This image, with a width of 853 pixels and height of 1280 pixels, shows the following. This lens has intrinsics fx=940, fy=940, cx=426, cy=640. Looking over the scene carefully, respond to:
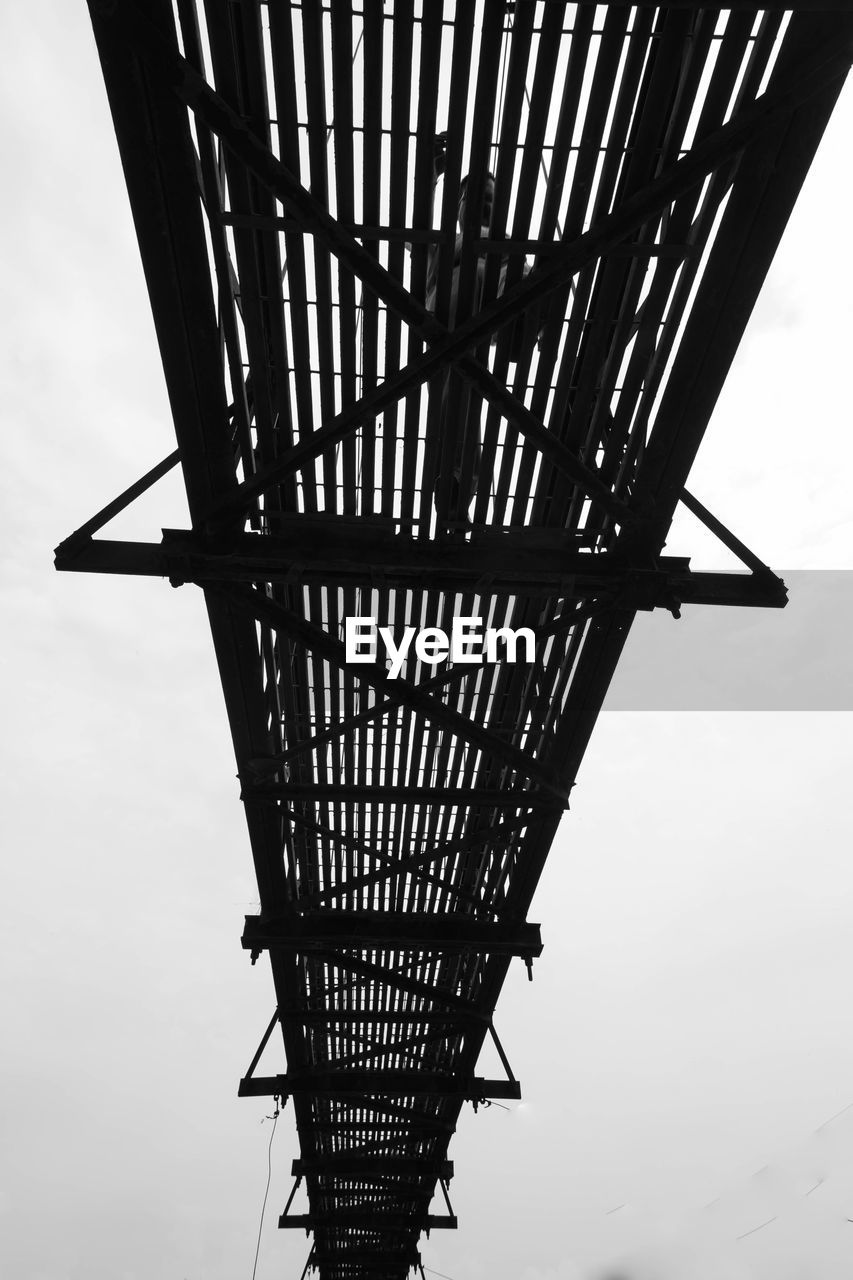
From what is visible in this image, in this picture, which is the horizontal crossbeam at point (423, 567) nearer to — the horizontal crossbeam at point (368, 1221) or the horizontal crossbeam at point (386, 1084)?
the horizontal crossbeam at point (386, 1084)

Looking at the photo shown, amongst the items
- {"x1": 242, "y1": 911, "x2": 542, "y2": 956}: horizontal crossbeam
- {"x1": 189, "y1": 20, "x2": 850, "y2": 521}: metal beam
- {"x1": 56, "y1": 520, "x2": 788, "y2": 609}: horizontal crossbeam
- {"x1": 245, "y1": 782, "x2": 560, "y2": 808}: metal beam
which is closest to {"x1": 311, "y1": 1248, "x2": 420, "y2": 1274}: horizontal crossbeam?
{"x1": 242, "y1": 911, "x2": 542, "y2": 956}: horizontal crossbeam

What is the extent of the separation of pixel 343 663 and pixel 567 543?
2.02 metres

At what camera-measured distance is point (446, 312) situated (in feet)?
19.9

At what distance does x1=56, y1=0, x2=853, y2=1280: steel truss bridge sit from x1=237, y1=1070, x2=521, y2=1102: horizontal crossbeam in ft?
21.8

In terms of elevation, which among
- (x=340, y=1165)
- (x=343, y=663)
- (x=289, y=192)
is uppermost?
(x=289, y=192)

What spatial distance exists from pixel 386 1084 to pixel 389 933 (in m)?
4.88

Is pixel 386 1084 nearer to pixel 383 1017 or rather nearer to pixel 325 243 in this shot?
pixel 383 1017

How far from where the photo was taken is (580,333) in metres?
6.38

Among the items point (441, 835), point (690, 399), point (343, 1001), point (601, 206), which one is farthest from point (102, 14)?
point (343, 1001)

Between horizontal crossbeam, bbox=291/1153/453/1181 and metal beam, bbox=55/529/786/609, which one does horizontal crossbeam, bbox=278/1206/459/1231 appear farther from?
metal beam, bbox=55/529/786/609

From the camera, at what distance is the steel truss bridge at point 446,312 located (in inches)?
197

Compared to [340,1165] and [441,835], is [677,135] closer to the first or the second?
[441,835]

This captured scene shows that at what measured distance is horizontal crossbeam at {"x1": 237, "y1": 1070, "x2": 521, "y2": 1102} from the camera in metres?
14.6

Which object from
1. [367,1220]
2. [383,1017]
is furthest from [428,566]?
[367,1220]
